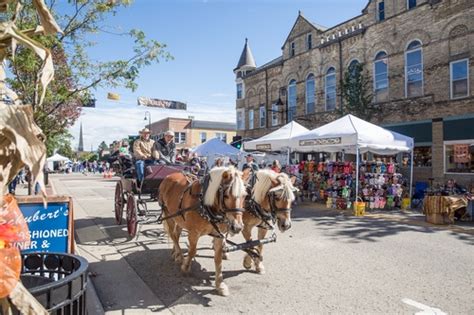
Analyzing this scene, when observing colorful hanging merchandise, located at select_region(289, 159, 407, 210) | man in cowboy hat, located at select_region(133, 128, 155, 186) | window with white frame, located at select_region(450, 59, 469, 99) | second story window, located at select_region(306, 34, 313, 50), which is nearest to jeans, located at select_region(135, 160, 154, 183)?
man in cowboy hat, located at select_region(133, 128, 155, 186)

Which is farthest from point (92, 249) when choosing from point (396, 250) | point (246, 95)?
point (246, 95)

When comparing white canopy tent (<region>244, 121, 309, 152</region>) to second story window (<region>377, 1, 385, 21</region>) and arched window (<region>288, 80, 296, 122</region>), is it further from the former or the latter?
arched window (<region>288, 80, 296, 122</region>)

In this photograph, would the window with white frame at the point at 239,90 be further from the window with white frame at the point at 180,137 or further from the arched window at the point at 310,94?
the window with white frame at the point at 180,137

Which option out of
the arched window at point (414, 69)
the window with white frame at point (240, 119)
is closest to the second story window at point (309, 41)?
the arched window at point (414, 69)

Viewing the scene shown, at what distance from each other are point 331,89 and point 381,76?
376cm

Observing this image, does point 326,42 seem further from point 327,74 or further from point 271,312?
point 271,312

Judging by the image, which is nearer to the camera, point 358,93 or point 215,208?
point 215,208

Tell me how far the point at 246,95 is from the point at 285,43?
637cm

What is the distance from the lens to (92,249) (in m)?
7.00

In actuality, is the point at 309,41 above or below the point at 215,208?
above

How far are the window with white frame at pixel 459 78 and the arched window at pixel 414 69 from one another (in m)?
1.53

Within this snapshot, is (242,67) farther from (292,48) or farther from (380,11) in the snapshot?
(380,11)

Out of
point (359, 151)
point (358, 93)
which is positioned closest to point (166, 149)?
point (359, 151)

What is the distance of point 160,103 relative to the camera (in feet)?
66.6
